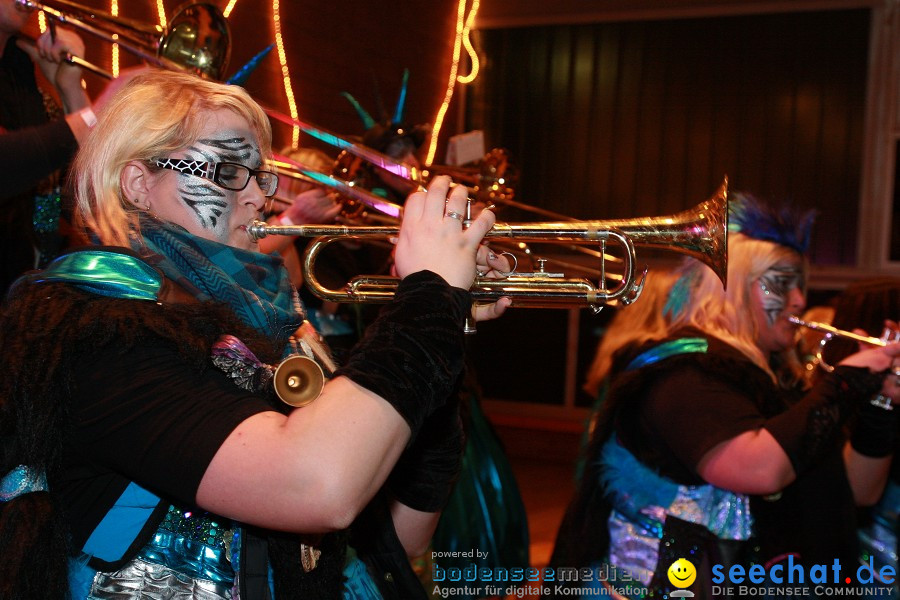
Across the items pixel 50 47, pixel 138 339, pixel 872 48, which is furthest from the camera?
pixel 872 48

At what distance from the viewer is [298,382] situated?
3.83ft

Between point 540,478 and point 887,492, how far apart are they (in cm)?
359

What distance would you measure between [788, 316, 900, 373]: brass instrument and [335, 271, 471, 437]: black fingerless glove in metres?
1.81

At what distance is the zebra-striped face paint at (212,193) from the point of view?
4.75ft

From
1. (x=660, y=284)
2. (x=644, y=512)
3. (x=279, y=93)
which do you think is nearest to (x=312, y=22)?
(x=279, y=93)

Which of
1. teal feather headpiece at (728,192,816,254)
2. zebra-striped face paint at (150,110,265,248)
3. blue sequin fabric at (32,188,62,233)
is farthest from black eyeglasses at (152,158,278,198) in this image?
teal feather headpiece at (728,192,816,254)

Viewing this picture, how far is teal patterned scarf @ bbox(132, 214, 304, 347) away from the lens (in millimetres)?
1370

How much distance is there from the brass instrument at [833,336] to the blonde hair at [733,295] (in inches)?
6.7

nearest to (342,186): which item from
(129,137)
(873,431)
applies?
(129,137)

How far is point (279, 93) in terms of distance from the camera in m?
3.72

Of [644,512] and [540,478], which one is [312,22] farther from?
[540,478]

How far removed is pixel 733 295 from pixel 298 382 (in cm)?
182

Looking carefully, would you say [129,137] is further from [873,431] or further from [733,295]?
[873,431]

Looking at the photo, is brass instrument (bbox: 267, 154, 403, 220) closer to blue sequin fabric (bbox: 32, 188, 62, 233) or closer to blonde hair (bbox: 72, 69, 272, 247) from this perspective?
blue sequin fabric (bbox: 32, 188, 62, 233)
